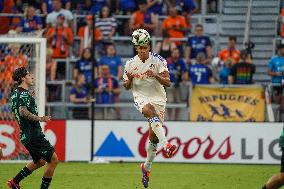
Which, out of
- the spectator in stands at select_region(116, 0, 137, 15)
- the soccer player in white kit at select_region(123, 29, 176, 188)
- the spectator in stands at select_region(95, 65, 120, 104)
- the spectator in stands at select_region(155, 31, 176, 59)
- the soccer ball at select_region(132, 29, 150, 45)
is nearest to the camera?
the soccer ball at select_region(132, 29, 150, 45)

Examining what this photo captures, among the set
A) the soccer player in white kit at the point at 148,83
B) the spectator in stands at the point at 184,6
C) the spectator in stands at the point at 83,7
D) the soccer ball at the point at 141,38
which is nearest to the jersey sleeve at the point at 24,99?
the soccer player in white kit at the point at 148,83

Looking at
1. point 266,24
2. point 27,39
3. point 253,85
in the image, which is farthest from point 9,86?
point 266,24

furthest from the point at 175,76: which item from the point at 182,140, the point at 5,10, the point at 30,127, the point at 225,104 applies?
the point at 30,127

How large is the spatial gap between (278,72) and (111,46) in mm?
4257

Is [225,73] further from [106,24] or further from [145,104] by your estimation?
[145,104]

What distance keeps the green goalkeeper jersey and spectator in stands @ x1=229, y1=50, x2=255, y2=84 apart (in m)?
10.4

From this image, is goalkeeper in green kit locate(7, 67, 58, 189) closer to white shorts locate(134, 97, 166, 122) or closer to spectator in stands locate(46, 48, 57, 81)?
white shorts locate(134, 97, 166, 122)

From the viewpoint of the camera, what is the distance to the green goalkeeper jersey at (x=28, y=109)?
46.0ft

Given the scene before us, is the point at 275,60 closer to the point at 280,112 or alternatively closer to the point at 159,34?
the point at 280,112

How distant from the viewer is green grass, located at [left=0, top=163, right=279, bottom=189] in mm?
16438

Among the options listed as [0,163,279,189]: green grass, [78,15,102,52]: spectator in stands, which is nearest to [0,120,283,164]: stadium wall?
[0,163,279,189]: green grass

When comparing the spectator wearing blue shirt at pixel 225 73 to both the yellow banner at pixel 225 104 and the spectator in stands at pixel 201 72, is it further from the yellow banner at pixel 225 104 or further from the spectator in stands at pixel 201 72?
the yellow banner at pixel 225 104

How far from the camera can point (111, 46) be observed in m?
24.6

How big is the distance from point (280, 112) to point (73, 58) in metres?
5.78
